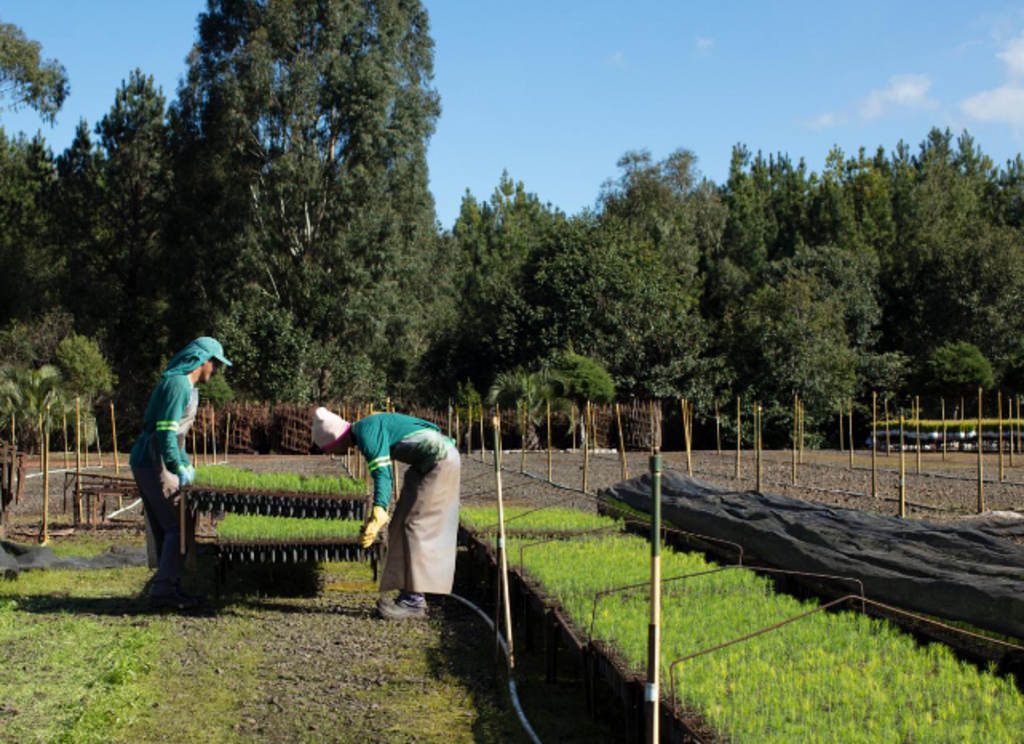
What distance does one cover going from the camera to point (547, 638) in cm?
511

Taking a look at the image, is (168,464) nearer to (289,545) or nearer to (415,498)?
(289,545)

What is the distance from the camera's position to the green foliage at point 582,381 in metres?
24.9

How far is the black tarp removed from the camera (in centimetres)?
483

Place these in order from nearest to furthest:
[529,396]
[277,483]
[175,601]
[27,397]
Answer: [175,601] < [277,483] < [27,397] < [529,396]

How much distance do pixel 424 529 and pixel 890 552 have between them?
8.47 ft

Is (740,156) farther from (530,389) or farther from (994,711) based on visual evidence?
(994,711)

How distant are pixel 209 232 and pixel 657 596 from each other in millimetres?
27082

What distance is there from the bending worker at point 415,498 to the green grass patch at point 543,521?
1.73 meters

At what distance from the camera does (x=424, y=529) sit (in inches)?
243

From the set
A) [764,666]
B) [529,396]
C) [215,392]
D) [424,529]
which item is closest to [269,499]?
[424,529]

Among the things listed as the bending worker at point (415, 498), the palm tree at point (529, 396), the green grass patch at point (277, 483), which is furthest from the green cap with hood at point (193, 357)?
the palm tree at point (529, 396)

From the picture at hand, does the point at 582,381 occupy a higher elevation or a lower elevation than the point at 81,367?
lower

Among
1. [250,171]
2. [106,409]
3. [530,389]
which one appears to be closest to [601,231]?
[530,389]

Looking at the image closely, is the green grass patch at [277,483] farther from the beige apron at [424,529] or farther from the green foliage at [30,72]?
the green foliage at [30,72]
